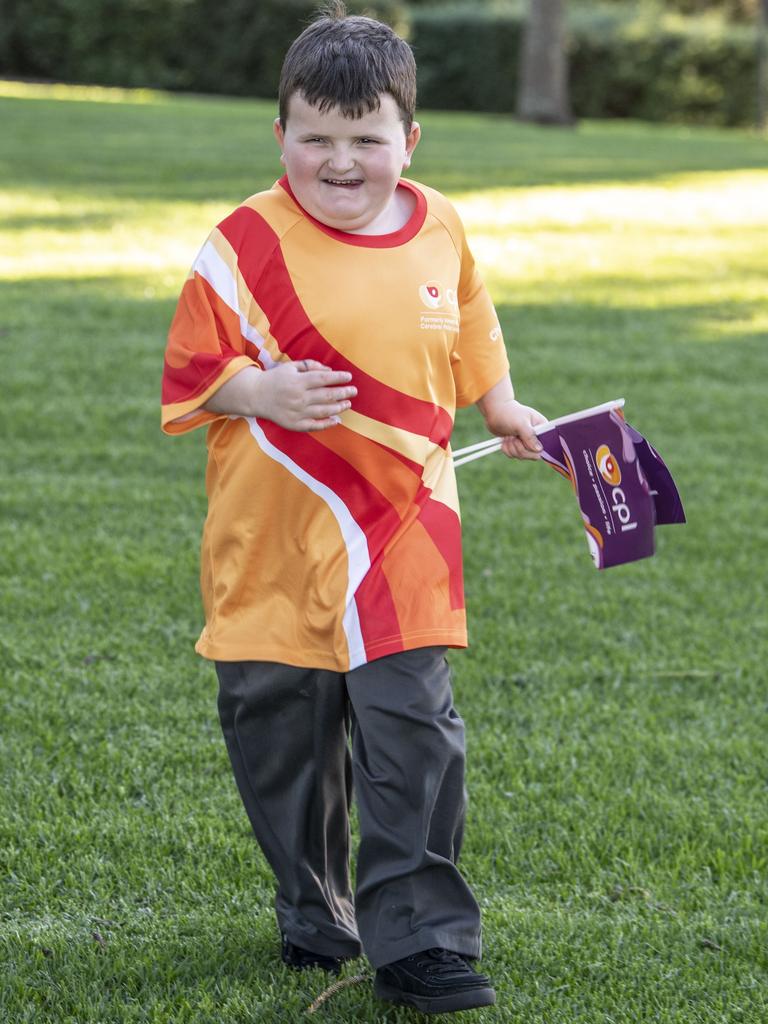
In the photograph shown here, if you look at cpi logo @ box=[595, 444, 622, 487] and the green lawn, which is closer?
cpi logo @ box=[595, 444, 622, 487]

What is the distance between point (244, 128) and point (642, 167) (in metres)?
4.95

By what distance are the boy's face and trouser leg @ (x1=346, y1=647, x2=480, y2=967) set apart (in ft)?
2.43

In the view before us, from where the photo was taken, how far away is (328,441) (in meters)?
Result: 2.48

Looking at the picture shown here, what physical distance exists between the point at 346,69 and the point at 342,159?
0.14 metres

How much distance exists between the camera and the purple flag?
105 inches

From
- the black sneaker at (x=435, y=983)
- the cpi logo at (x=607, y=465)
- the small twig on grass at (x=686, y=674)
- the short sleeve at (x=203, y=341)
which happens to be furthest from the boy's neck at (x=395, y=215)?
the small twig on grass at (x=686, y=674)

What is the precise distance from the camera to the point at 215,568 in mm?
2590

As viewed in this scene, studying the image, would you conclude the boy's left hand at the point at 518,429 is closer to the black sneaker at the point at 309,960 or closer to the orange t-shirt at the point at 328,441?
the orange t-shirt at the point at 328,441

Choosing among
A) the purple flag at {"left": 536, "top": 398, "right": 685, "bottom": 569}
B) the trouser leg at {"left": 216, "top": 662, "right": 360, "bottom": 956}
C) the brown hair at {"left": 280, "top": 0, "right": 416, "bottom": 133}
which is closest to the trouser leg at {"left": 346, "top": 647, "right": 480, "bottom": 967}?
the trouser leg at {"left": 216, "top": 662, "right": 360, "bottom": 956}

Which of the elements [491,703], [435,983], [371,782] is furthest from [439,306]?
[491,703]

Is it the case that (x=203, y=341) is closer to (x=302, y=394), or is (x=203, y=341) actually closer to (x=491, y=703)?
(x=302, y=394)

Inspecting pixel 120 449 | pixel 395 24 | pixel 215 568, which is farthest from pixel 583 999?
pixel 395 24

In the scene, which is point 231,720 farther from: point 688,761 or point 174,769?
point 688,761

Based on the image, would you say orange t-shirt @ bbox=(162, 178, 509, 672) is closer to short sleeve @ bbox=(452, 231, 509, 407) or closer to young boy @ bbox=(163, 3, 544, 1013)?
young boy @ bbox=(163, 3, 544, 1013)
